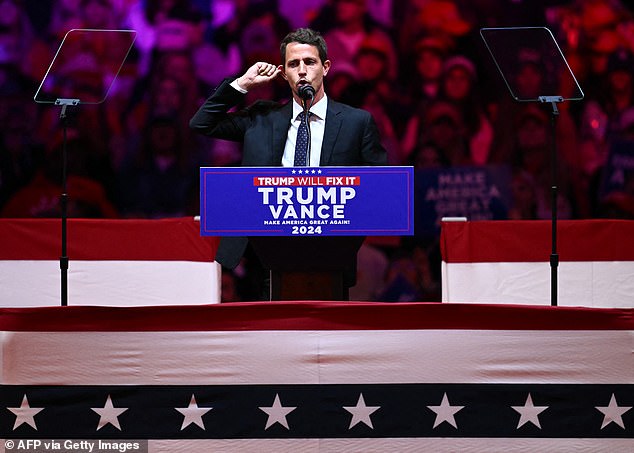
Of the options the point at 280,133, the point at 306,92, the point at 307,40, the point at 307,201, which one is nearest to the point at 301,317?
the point at 307,201

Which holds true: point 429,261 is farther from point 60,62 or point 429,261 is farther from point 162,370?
point 162,370

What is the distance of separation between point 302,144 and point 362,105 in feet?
7.64

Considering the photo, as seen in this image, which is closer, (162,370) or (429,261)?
(162,370)

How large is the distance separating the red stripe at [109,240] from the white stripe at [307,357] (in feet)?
6.40

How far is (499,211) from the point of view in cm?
515

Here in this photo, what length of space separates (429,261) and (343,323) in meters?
2.87

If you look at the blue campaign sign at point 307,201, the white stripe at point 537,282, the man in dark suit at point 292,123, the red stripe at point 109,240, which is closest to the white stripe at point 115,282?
the red stripe at point 109,240

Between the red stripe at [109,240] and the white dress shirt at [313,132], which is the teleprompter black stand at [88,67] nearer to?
the red stripe at [109,240]

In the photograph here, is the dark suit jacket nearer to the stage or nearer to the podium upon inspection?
the podium

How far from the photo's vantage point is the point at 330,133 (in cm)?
300

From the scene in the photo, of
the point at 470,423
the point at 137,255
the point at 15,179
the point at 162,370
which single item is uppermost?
the point at 15,179

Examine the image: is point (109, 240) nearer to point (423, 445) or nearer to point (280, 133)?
point (280, 133)

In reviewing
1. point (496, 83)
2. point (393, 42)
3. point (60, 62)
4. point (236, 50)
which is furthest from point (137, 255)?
point (496, 83)

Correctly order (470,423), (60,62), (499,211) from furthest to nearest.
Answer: (499,211) < (60,62) < (470,423)
